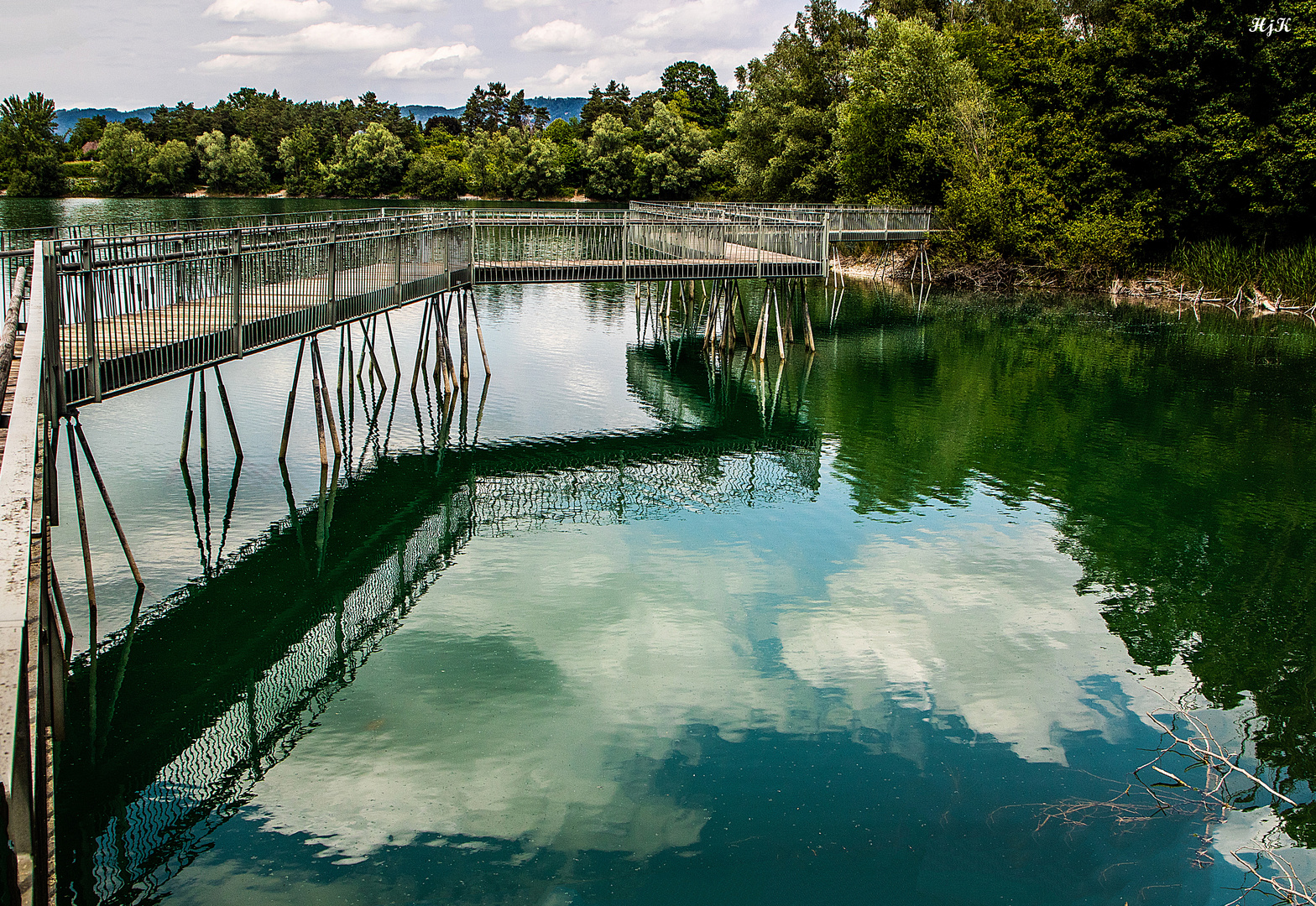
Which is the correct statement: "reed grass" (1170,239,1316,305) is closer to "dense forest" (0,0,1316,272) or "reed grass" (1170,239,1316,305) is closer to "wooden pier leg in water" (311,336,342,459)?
"dense forest" (0,0,1316,272)

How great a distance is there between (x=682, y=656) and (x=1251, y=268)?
1477 inches

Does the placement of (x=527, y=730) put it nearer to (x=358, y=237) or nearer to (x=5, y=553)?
(x=5, y=553)

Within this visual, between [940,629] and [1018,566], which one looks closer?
[940,629]

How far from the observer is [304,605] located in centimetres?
1280

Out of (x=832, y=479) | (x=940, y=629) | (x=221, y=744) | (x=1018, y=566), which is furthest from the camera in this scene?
(x=832, y=479)

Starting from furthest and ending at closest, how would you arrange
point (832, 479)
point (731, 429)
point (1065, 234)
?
point (1065, 234), point (731, 429), point (832, 479)

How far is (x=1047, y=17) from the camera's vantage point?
58219mm

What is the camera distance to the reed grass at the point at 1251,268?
37.9 meters

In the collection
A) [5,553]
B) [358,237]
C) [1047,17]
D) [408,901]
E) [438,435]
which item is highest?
[1047,17]

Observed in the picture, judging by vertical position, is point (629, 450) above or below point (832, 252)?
below

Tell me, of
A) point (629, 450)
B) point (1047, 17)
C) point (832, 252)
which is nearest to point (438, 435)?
point (629, 450)

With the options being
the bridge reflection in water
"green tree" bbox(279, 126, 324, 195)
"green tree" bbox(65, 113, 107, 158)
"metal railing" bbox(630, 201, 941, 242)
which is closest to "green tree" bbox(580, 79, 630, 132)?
"green tree" bbox(279, 126, 324, 195)

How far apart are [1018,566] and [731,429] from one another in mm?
9204

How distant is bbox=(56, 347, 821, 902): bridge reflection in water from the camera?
836cm
